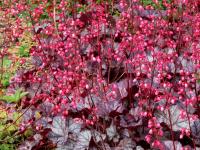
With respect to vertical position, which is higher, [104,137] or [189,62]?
[189,62]

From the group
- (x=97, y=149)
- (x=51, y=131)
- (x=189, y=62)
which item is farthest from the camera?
(x=189, y=62)

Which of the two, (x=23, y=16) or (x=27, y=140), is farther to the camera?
(x=23, y=16)

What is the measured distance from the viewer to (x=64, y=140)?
375cm

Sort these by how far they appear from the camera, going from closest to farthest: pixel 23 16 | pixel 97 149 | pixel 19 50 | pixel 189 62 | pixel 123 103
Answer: pixel 97 149 < pixel 123 103 < pixel 189 62 < pixel 19 50 < pixel 23 16

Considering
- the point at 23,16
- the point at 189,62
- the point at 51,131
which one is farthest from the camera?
the point at 23,16

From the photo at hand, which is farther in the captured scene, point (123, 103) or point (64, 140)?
point (123, 103)

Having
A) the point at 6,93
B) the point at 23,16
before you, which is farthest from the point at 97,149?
the point at 23,16

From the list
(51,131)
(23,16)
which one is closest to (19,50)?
(23,16)

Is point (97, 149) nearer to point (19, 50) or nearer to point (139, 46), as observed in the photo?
point (139, 46)

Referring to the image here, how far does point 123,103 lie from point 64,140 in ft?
2.53

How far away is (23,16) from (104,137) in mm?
3857

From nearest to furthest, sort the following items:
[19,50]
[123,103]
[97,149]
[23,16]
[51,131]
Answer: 1. [97,149]
2. [51,131]
3. [123,103]
4. [19,50]
5. [23,16]

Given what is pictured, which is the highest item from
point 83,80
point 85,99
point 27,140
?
point 83,80

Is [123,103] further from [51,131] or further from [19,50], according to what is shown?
[19,50]
